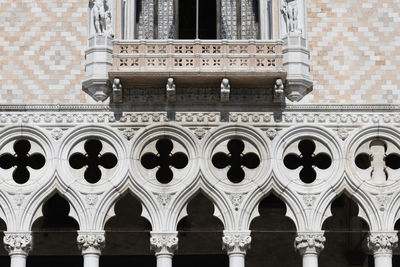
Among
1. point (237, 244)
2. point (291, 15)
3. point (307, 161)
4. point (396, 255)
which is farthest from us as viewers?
point (396, 255)

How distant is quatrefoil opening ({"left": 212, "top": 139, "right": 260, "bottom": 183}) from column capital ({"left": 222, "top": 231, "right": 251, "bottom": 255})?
1312 millimetres

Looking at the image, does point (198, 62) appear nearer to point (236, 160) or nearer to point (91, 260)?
point (236, 160)

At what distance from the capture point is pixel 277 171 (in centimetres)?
2478

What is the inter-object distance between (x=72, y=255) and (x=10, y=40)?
4.83 meters

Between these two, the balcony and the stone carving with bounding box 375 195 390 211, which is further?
the stone carving with bounding box 375 195 390 211

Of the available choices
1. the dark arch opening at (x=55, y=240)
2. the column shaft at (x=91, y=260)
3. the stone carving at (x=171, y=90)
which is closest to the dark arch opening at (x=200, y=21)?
the stone carving at (x=171, y=90)

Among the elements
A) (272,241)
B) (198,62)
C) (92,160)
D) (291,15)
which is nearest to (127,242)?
(92,160)

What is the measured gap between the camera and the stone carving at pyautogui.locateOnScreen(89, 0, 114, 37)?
82.5 ft

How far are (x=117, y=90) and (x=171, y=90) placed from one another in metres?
0.99

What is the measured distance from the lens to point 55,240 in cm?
2773

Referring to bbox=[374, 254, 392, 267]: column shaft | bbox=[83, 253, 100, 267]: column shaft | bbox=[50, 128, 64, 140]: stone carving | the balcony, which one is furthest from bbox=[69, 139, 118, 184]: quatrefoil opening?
bbox=[374, 254, 392, 267]: column shaft

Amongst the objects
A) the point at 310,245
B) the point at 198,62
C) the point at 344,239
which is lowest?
the point at 310,245

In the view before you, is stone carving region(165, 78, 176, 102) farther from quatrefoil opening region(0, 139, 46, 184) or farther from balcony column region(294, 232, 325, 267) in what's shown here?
balcony column region(294, 232, 325, 267)

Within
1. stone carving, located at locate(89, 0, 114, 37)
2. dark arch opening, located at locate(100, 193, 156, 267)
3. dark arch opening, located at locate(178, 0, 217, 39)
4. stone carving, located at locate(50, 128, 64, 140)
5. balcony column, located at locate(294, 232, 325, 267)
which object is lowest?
balcony column, located at locate(294, 232, 325, 267)
